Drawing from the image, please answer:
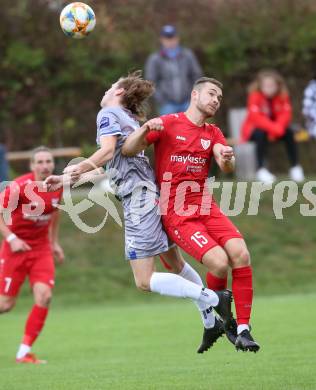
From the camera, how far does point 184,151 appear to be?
8.74 m

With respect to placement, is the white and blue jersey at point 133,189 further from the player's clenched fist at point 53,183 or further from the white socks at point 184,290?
the player's clenched fist at point 53,183

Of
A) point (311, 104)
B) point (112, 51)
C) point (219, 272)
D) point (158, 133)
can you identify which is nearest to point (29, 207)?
point (158, 133)

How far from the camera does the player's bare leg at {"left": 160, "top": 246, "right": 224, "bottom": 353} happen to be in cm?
878

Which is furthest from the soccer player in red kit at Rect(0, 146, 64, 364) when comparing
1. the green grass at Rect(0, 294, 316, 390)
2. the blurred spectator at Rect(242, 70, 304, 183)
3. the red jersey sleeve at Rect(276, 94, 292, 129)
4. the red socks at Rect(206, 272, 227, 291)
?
the red jersey sleeve at Rect(276, 94, 292, 129)

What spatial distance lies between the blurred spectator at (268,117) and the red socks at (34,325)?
696 cm

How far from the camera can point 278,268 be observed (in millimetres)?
17344

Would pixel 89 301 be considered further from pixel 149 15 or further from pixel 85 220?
pixel 149 15

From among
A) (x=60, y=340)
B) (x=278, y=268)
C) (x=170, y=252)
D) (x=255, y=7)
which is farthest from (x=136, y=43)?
(x=170, y=252)

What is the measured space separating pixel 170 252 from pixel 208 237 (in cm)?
74

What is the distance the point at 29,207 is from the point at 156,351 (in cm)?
200

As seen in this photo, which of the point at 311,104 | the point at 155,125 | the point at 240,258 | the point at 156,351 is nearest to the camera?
the point at 155,125

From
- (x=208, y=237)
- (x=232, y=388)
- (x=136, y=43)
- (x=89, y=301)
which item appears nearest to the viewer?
(x=232, y=388)

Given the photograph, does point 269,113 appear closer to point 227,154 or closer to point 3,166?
point 3,166

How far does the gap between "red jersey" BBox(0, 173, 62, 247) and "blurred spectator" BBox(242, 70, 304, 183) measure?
6.63 metres
